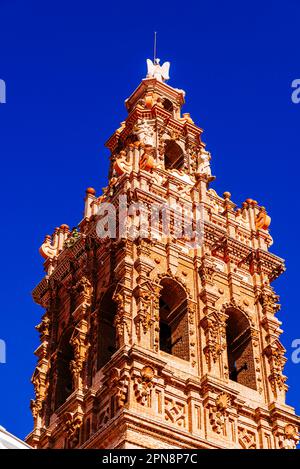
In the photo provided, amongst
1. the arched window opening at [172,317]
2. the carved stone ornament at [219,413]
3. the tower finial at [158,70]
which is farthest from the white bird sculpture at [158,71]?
the carved stone ornament at [219,413]

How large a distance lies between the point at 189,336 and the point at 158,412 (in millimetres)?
3554

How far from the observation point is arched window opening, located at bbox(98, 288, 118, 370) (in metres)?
30.8

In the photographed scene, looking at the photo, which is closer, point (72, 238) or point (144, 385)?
point (144, 385)

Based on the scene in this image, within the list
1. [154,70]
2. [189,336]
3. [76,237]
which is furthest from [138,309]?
[154,70]

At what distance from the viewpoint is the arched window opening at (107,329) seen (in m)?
30.8

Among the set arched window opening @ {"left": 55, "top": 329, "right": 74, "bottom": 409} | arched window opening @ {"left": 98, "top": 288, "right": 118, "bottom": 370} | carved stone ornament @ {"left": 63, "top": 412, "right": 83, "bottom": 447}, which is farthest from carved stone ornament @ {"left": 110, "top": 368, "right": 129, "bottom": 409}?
arched window opening @ {"left": 55, "top": 329, "right": 74, "bottom": 409}

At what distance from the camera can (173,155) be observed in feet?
132

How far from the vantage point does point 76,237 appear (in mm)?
35656

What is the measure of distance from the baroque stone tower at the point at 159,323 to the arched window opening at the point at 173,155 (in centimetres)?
177

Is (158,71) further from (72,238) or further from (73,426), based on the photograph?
(73,426)

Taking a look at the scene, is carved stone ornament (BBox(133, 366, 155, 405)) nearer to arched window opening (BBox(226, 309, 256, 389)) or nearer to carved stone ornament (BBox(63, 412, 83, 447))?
carved stone ornament (BBox(63, 412, 83, 447))

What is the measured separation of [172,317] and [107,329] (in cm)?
191

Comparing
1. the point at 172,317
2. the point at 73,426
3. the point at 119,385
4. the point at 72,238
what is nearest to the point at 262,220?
the point at 172,317
